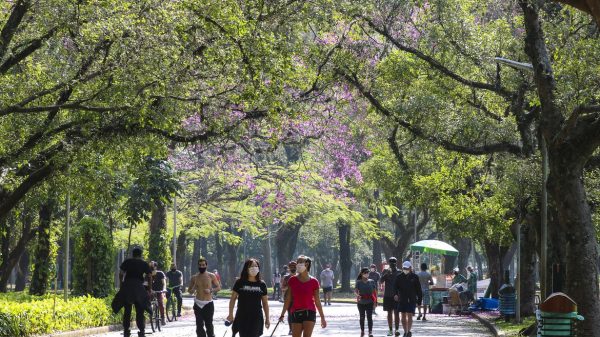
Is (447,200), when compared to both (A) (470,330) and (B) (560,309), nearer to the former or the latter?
(A) (470,330)

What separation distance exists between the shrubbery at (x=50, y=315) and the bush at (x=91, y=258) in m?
2.06

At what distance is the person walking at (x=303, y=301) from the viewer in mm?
16266

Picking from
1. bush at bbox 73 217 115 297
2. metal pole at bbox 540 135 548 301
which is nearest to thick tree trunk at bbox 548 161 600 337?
metal pole at bbox 540 135 548 301

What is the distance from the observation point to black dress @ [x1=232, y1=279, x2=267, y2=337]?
1568cm

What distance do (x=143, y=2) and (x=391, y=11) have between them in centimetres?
1157

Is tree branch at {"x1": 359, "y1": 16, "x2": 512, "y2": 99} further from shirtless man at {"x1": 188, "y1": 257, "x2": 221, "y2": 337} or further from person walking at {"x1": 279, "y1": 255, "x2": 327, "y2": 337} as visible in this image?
person walking at {"x1": 279, "y1": 255, "x2": 327, "y2": 337}

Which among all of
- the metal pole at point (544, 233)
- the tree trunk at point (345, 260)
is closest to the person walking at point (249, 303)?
the metal pole at point (544, 233)

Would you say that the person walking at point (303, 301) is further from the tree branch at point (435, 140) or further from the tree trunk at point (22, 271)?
the tree trunk at point (22, 271)

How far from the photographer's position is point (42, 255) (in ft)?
123

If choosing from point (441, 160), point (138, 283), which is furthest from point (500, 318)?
point (138, 283)

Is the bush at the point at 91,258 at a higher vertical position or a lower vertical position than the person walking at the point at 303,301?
higher

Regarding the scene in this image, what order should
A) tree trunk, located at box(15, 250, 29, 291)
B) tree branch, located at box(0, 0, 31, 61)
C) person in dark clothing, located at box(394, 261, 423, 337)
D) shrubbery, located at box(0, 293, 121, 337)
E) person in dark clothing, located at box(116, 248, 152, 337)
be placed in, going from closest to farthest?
tree branch, located at box(0, 0, 31, 61)
person in dark clothing, located at box(116, 248, 152, 337)
shrubbery, located at box(0, 293, 121, 337)
person in dark clothing, located at box(394, 261, 423, 337)
tree trunk, located at box(15, 250, 29, 291)

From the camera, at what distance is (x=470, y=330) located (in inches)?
1164

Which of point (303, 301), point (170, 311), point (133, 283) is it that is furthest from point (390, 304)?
point (170, 311)
